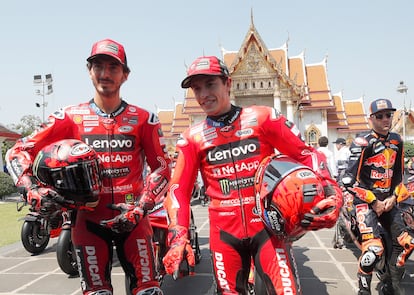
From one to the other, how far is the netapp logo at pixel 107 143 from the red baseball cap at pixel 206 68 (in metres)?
0.68

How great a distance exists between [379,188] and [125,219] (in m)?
2.90

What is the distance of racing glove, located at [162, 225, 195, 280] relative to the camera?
2105 millimetres

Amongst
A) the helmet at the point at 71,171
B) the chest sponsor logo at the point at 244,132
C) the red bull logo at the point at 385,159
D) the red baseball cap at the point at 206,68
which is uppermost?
the red baseball cap at the point at 206,68

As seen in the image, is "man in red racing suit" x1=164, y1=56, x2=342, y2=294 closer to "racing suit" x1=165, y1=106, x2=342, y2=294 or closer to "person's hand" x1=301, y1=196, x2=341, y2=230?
"racing suit" x1=165, y1=106, x2=342, y2=294

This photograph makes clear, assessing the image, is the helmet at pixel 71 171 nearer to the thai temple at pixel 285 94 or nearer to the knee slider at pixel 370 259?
the knee slider at pixel 370 259

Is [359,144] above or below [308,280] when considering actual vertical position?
above

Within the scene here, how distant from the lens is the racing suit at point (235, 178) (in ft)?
7.69

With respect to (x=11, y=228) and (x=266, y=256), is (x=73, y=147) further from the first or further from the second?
(x=11, y=228)

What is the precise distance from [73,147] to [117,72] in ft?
2.14

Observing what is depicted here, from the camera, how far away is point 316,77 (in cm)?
3559

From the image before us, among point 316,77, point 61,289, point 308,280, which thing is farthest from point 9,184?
point 316,77

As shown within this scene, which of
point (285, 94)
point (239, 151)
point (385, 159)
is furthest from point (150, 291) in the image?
point (285, 94)

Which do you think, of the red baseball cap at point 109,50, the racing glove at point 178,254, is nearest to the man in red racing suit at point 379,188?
the racing glove at point 178,254

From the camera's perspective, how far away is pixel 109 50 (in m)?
2.67
